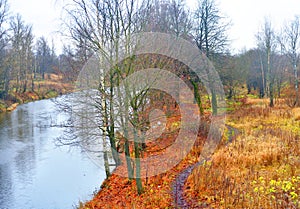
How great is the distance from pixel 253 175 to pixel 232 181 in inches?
23.4

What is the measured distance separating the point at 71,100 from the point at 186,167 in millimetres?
4188

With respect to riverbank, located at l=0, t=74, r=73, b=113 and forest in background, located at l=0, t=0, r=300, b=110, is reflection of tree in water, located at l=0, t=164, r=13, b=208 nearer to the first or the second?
forest in background, located at l=0, t=0, r=300, b=110

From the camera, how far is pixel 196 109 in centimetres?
1659

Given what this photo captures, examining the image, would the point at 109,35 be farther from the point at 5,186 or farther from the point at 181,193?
the point at 5,186

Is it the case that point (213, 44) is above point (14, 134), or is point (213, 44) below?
above

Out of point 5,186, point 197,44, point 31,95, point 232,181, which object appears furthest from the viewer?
point 31,95

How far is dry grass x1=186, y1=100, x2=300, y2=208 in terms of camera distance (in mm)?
5879

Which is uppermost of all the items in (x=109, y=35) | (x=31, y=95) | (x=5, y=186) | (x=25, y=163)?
(x=109, y=35)

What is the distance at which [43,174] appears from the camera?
11844 millimetres

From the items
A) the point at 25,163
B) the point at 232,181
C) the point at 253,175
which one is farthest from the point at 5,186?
the point at 253,175

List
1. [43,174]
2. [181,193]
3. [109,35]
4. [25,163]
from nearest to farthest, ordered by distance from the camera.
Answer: [181,193] < [109,35] < [43,174] < [25,163]

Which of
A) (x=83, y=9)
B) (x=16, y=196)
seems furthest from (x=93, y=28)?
(x=16, y=196)

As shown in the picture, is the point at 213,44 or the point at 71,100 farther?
the point at 213,44

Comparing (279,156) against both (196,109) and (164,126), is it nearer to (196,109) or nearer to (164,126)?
(164,126)
